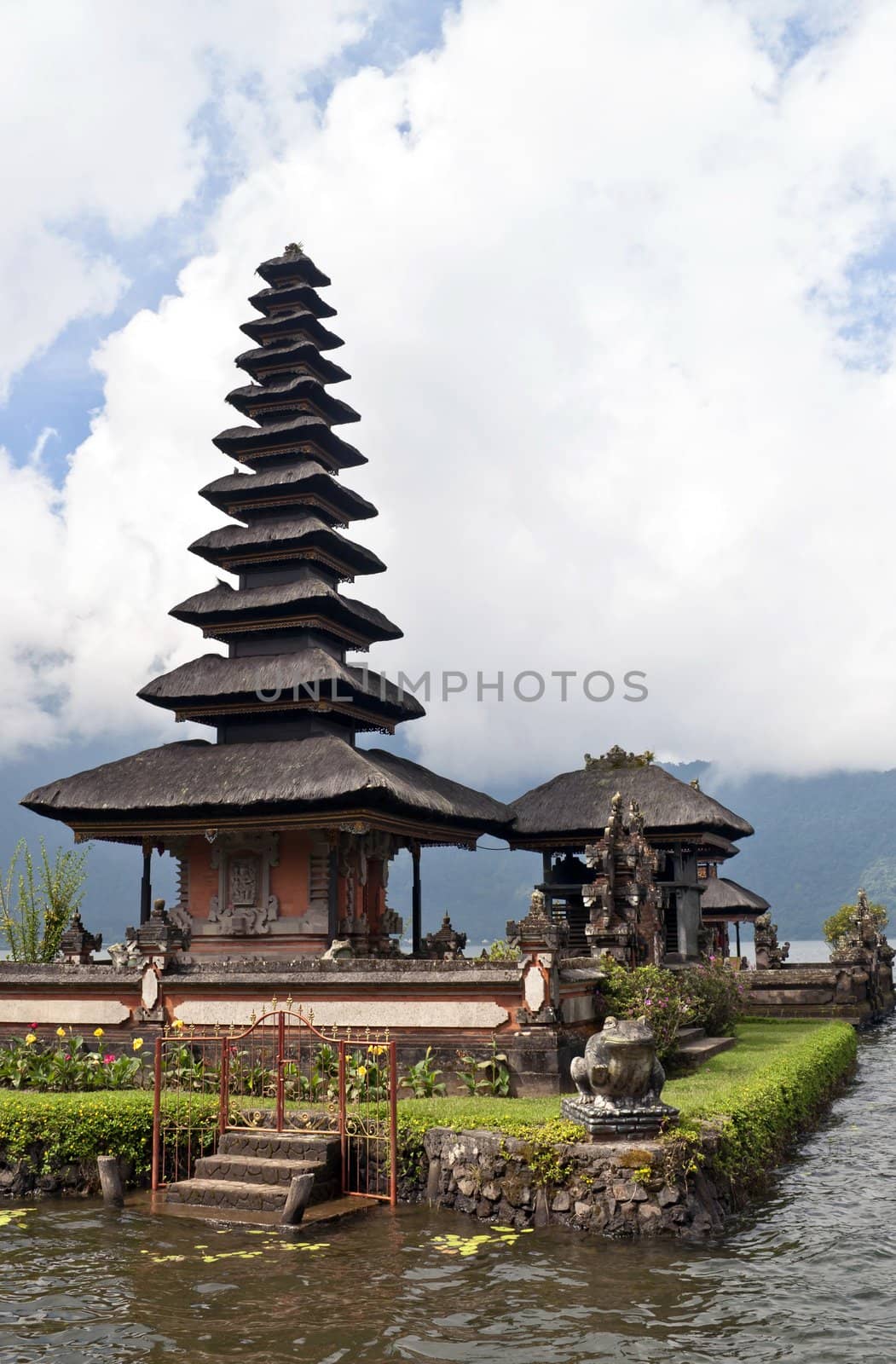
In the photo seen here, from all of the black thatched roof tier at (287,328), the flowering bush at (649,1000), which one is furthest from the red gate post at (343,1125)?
the black thatched roof tier at (287,328)

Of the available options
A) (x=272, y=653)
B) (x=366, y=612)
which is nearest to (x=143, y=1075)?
(x=272, y=653)

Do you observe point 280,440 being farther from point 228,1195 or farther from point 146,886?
point 228,1195

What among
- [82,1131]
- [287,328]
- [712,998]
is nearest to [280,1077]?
[82,1131]

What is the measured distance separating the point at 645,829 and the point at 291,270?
21.3 metres

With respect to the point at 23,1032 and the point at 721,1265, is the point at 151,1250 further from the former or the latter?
the point at 23,1032

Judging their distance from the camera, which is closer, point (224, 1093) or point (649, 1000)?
point (224, 1093)

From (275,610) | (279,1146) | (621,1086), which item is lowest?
(279,1146)

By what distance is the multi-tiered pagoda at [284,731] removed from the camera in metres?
28.7

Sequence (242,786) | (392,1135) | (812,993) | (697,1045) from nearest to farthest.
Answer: (392,1135) → (697,1045) → (242,786) → (812,993)

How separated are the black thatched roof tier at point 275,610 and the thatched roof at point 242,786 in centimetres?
380

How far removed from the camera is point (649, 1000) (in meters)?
21.9

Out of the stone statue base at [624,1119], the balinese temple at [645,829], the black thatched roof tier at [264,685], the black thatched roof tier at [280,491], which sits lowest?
the stone statue base at [624,1119]

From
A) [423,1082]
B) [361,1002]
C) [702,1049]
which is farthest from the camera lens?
[702,1049]

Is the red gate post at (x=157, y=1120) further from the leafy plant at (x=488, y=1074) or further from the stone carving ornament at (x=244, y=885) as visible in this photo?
the stone carving ornament at (x=244, y=885)
